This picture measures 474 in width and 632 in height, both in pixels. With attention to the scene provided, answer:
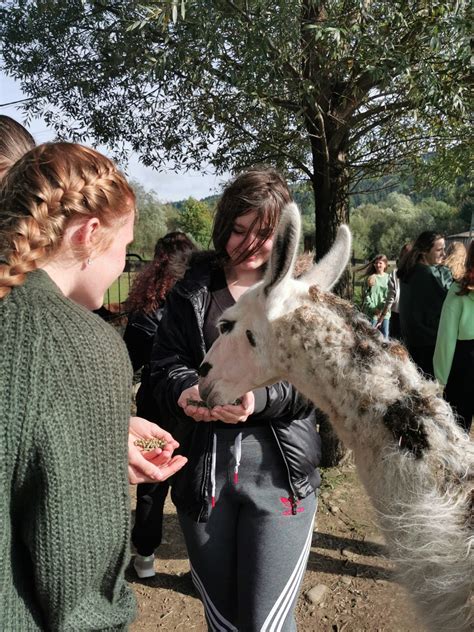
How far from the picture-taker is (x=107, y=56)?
15.3 feet

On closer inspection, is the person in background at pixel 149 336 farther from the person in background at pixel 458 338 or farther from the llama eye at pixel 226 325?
the person in background at pixel 458 338

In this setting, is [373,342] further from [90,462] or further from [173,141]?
[173,141]

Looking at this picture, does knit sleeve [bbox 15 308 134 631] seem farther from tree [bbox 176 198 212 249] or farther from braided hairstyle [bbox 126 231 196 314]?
tree [bbox 176 198 212 249]

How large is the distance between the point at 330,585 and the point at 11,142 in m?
3.70

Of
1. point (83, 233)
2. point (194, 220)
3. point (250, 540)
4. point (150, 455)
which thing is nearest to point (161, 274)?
point (250, 540)

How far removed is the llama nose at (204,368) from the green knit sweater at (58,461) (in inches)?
42.3

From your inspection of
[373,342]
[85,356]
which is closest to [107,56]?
[373,342]

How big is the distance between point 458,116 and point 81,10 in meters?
3.46

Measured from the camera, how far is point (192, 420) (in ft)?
7.14

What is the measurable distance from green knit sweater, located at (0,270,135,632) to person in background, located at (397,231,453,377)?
5284 mm

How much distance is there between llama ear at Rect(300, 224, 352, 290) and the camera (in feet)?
6.92

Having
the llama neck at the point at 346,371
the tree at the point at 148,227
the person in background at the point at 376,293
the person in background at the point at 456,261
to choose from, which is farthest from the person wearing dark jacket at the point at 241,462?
the tree at the point at 148,227

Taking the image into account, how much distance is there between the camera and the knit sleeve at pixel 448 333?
4316 millimetres

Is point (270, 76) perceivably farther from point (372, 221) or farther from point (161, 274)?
point (372, 221)
